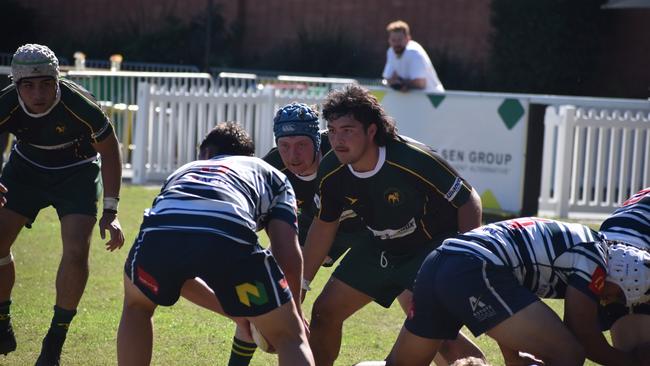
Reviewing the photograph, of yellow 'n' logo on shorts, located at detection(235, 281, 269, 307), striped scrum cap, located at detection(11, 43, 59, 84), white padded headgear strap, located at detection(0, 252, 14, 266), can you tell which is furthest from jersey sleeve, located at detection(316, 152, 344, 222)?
white padded headgear strap, located at detection(0, 252, 14, 266)

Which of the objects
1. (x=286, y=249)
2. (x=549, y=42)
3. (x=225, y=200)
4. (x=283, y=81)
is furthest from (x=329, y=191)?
(x=549, y=42)

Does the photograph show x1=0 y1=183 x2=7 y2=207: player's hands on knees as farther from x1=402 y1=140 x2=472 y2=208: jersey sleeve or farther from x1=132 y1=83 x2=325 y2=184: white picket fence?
x1=132 y1=83 x2=325 y2=184: white picket fence

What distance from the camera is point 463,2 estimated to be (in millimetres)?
27812

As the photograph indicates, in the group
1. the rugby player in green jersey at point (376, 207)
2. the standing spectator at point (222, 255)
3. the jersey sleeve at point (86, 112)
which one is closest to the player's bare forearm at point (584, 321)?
the rugby player in green jersey at point (376, 207)

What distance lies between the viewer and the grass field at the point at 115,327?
22.5 ft

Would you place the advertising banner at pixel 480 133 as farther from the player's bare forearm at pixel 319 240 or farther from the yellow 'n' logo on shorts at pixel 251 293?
the yellow 'n' logo on shorts at pixel 251 293

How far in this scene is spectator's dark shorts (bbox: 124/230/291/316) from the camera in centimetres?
475

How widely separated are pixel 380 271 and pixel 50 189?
2253 mm

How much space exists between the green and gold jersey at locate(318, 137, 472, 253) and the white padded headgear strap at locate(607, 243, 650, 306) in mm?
1039

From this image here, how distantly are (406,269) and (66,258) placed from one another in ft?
6.94

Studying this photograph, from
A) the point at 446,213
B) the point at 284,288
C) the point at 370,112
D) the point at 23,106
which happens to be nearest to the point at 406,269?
the point at 446,213

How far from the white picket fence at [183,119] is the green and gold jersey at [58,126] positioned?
904cm

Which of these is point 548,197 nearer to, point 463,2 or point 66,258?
point 66,258

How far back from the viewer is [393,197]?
19.1ft
